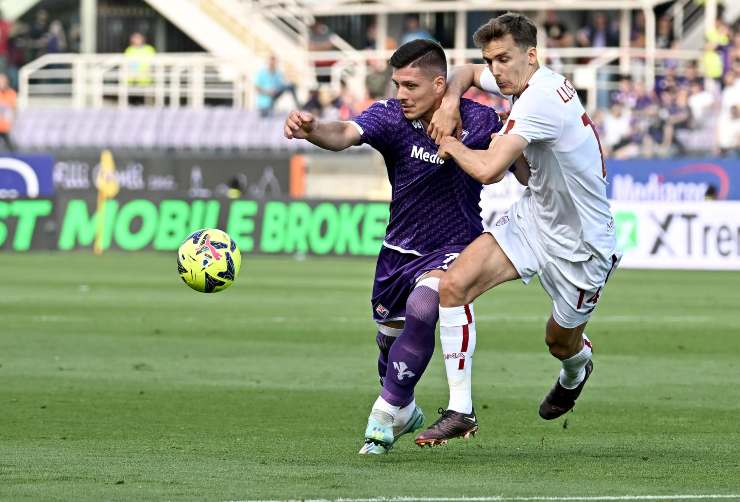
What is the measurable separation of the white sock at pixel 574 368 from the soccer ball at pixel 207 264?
80.7 inches

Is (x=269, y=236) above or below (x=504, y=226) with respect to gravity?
below

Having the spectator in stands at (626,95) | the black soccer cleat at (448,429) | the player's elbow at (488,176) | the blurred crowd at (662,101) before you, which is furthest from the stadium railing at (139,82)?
the player's elbow at (488,176)

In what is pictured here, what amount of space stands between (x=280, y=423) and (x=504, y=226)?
77.6 inches

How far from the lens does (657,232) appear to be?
2575 cm

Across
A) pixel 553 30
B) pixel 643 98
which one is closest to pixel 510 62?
pixel 643 98

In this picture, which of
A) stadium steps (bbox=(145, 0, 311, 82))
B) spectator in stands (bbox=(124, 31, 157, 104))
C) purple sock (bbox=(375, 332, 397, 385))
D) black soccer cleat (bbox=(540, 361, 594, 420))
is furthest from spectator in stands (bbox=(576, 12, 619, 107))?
purple sock (bbox=(375, 332, 397, 385))

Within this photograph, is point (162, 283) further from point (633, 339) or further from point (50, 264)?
point (633, 339)

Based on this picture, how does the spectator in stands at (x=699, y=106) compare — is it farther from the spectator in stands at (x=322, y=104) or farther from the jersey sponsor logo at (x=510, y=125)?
the jersey sponsor logo at (x=510, y=125)

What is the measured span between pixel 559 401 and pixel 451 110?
1896 millimetres

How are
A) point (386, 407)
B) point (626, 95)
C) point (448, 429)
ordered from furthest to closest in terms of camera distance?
point (626, 95), point (386, 407), point (448, 429)

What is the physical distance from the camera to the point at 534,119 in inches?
318

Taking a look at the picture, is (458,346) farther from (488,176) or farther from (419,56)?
(419,56)

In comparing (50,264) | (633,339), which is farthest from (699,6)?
(633,339)

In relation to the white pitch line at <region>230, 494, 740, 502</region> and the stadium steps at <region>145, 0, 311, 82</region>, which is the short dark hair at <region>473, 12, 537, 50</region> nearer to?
the white pitch line at <region>230, 494, 740, 502</region>
